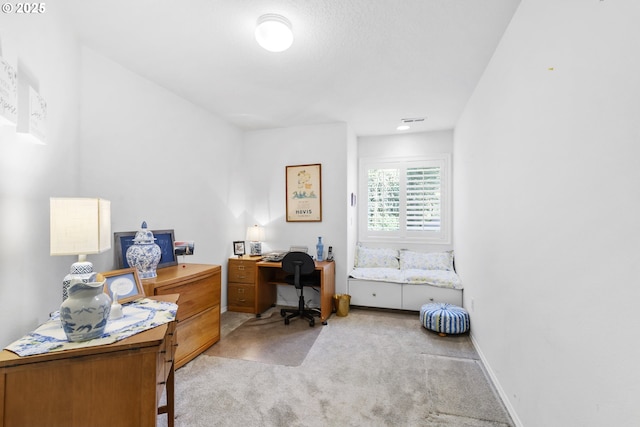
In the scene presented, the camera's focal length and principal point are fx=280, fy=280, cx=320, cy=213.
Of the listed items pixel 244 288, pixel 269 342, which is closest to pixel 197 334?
pixel 269 342

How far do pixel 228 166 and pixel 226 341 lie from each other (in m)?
2.22

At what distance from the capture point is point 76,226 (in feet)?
4.52

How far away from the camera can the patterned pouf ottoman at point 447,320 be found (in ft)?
9.62

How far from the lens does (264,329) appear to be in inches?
124

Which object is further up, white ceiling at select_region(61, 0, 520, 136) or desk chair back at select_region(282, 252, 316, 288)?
white ceiling at select_region(61, 0, 520, 136)

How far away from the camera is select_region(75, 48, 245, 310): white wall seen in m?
2.20

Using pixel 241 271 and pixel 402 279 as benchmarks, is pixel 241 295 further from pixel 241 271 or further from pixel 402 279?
pixel 402 279

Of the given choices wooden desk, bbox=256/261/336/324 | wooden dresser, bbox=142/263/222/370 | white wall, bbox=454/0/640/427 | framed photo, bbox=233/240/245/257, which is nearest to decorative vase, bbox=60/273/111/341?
wooden dresser, bbox=142/263/222/370

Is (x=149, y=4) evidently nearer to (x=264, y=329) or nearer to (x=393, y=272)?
(x=264, y=329)

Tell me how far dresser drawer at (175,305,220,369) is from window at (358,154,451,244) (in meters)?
2.62

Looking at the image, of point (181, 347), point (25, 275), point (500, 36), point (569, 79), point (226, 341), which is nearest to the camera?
point (569, 79)

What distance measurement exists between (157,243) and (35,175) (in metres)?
1.21

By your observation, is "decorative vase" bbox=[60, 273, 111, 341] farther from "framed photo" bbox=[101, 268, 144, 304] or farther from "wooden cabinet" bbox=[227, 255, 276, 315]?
"wooden cabinet" bbox=[227, 255, 276, 315]

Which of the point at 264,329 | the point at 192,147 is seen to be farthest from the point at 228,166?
the point at 264,329
